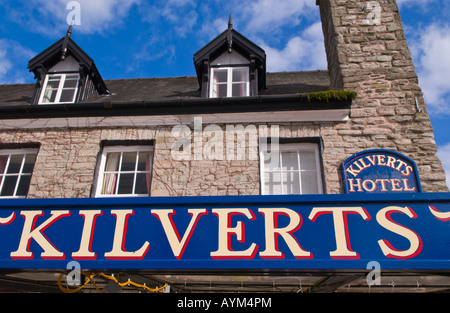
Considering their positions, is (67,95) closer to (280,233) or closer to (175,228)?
Result: (175,228)

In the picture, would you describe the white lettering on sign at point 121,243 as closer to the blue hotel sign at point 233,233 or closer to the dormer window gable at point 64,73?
the blue hotel sign at point 233,233

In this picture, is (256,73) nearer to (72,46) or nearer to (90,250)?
(72,46)

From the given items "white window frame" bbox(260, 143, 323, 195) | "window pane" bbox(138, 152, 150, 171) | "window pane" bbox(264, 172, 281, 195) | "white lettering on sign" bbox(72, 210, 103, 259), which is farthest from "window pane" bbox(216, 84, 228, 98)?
"white lettering on sign" bbox(72, 210, 103, 259)

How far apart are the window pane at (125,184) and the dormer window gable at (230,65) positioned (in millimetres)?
2577

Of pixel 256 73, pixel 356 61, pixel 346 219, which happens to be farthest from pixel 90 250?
pixel 356 61

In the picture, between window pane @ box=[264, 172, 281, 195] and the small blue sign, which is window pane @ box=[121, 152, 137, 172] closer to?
window pane @ box=[264, 172, 281, 195]

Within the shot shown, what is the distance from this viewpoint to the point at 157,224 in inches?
147

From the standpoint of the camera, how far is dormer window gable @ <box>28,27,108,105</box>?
27.3 ft

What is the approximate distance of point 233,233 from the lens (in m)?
3.65

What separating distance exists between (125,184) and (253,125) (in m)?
2.92

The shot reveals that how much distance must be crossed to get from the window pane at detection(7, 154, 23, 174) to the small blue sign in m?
6.86

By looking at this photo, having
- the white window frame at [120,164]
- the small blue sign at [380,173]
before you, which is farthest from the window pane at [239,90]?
the small blue sign at [380,173]

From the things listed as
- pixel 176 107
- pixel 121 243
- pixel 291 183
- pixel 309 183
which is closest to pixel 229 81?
pixel 176 107

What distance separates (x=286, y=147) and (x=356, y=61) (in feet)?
8.51
